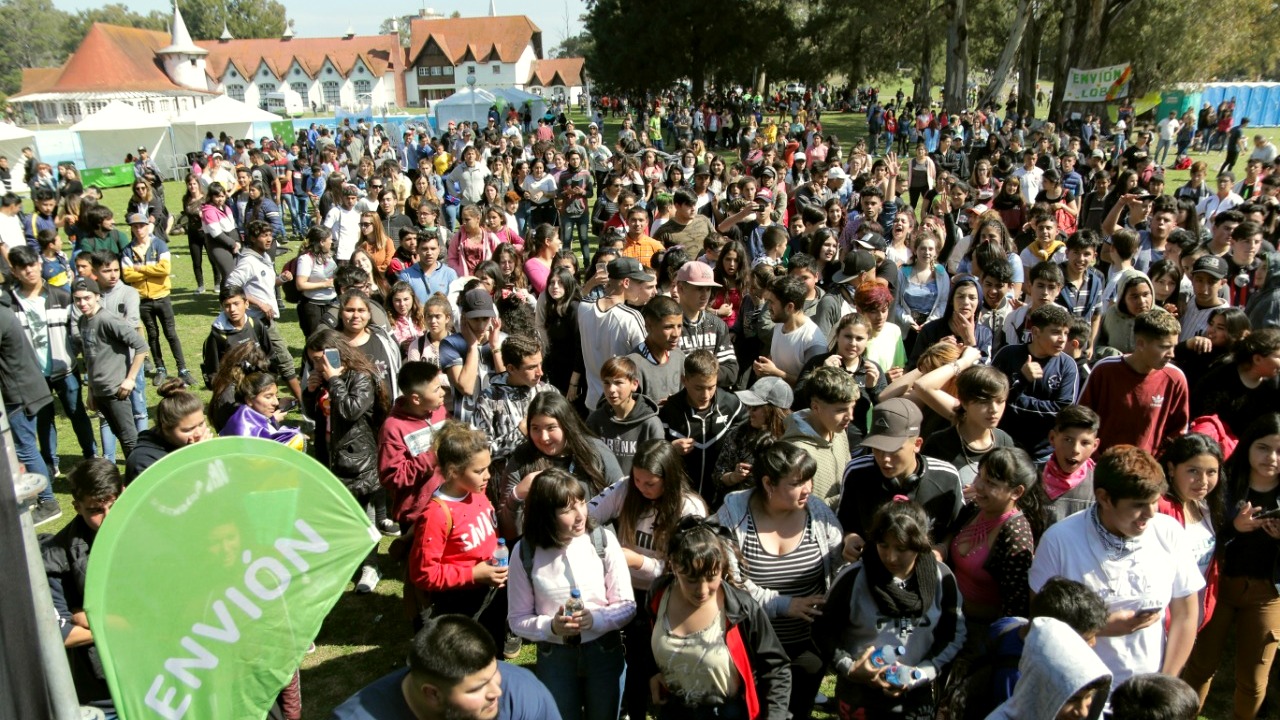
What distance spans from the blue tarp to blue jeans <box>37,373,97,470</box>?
47253 mm

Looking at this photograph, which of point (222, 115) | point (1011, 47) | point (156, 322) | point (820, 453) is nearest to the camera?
point (820, 453)

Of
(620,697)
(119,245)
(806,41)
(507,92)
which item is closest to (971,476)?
(620,697)

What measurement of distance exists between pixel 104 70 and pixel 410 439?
83979 mm

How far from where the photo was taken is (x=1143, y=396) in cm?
452

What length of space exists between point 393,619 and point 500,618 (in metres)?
1.08

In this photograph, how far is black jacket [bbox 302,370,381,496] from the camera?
493 cm

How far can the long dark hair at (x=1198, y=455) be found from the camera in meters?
3.45

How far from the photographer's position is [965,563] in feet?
11.5

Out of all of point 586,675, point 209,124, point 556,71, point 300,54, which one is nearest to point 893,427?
point 586,675

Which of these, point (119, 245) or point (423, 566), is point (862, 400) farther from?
point (119, 245)

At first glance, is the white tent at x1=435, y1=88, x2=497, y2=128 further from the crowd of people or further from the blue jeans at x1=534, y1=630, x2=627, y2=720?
the blue jeans at x1=534, y1=630, x2=627, y2=720

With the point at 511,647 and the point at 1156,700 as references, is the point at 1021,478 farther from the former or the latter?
the point at 511,647

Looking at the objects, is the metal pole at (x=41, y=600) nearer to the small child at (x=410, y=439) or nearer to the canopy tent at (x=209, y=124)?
the small child at (x=410, y=439)

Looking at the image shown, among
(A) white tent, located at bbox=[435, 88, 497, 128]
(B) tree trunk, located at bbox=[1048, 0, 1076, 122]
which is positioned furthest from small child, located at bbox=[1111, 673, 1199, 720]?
(A) white tent, located at bbox=[435, 88, 497, 128]
